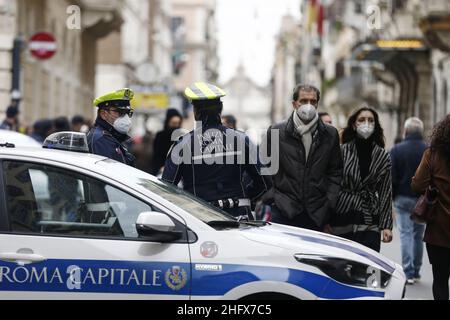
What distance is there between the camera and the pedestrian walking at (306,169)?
1034cm

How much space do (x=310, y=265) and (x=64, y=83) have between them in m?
32.1

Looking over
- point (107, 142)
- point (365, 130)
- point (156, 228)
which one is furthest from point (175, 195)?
point (365, 130)

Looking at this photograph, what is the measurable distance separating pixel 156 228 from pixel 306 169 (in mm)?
3319

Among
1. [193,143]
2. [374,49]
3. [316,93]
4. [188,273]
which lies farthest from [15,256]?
[374,49]

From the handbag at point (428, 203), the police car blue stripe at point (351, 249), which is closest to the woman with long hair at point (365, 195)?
the handbag at point (428, 203)

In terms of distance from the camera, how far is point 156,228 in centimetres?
723

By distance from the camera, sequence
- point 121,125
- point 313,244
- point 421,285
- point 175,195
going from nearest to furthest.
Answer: point 313,244, point 175,195, point 121,125, point 421,285

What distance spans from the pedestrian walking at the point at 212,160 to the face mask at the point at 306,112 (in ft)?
2.92

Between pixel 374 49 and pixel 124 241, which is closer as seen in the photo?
pixel 124 241

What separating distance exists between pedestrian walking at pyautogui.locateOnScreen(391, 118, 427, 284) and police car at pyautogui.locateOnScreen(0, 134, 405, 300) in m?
6.77

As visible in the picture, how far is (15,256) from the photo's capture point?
7.22 m

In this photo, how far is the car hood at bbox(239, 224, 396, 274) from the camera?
756 cm

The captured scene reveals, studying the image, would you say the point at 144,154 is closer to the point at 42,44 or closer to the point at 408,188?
the point at 42,44

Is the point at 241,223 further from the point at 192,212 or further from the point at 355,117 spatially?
the point at 355,117
